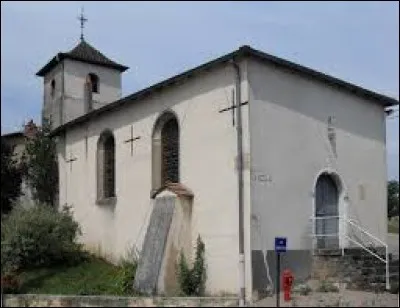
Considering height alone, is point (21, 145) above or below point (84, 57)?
below

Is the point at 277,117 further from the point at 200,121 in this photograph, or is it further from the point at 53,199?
the point at 53,199

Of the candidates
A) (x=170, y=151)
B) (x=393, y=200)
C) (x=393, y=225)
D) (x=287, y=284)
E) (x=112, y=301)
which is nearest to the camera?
(x=287, y=284)

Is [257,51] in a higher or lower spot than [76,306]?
higher

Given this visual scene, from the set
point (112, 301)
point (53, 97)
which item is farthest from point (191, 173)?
point (53, 97)

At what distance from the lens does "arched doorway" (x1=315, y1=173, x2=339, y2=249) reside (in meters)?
19.3

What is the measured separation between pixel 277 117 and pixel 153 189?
4.91 metres

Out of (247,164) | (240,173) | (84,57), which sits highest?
(84,57)

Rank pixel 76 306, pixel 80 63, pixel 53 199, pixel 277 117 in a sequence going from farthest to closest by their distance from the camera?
pixel 80 63 < pixel 53 199 < pixel 277 117 < pixel 76 306

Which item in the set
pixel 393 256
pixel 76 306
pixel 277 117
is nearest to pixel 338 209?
pixel 393 256

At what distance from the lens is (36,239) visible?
21.5 metres

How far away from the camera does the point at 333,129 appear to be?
19969mm

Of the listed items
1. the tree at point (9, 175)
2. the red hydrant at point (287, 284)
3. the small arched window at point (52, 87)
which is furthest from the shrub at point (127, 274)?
the small arched window at point (52, 87)

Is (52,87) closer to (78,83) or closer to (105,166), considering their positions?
(78,83)

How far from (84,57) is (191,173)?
638 inches
